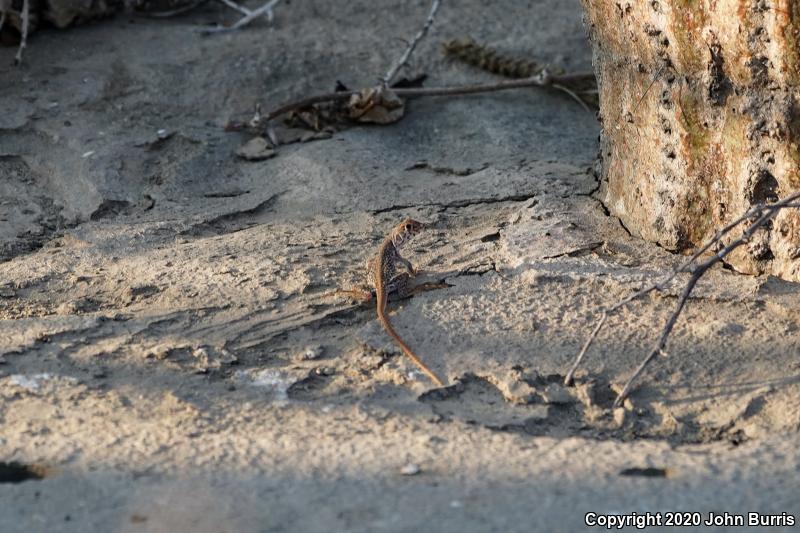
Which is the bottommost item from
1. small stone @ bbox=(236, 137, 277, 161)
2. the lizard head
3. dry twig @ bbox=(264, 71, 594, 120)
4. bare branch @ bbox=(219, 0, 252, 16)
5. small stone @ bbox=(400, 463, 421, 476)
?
small stone @ bbox=(236, 137, 277, 161)

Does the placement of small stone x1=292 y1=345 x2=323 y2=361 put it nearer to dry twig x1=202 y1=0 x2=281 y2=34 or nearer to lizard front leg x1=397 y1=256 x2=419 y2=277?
lizard front leg x1=397 y1=256 x2=419 y2=277

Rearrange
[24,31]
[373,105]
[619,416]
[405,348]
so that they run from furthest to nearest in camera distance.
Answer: [24,31]
[373,105]
[405,348]
[619,416]

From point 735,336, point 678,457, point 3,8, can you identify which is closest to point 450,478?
point 678,457

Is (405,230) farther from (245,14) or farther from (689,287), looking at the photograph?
(245,14)

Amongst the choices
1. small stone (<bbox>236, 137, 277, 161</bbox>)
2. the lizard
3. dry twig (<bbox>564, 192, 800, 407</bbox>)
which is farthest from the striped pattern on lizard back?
small stone (<bbox>236, 137, 277, 161</bbox>)

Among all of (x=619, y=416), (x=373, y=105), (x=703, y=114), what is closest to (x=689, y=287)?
(x=619, y=416)

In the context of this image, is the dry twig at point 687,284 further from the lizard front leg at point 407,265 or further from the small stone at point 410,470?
the lizard front leg at point 407,265

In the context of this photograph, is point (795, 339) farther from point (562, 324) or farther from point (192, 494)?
point (192, 494)
